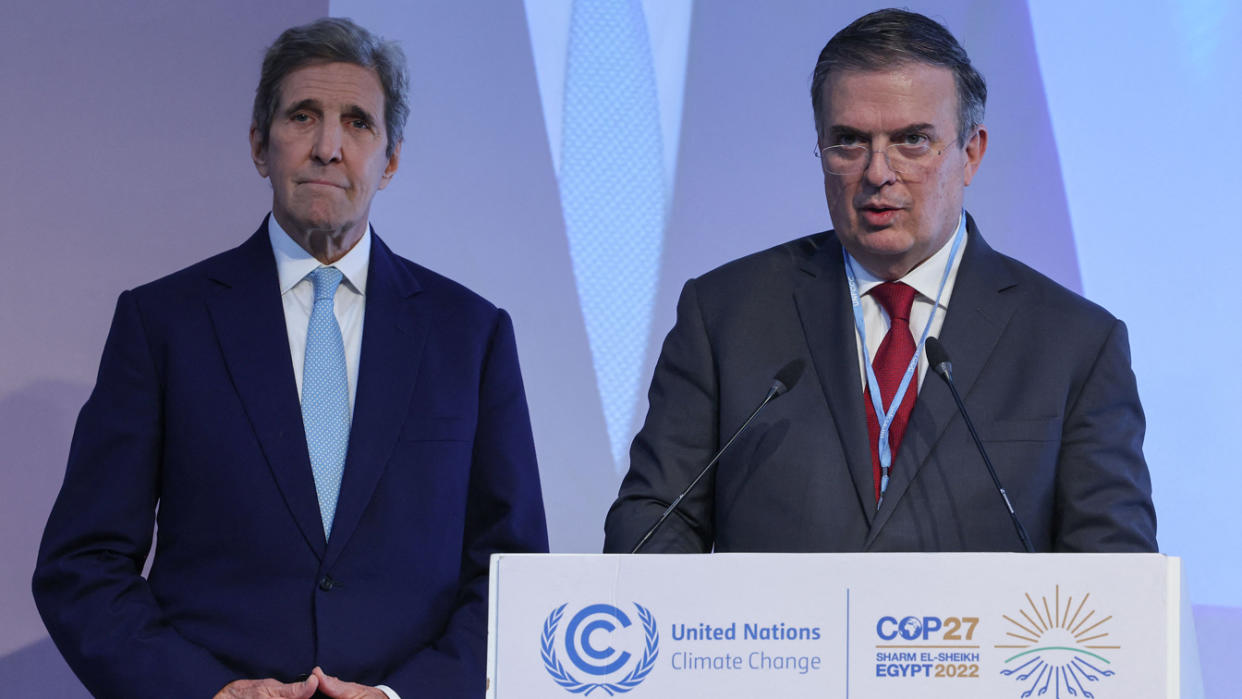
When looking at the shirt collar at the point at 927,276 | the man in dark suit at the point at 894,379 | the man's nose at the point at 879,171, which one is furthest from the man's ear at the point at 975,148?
the man's nose at the point at 879,171

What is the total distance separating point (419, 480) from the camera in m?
2.54

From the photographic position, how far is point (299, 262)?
2.65m

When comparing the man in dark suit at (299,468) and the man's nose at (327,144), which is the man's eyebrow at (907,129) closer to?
the man in dark suit at (299,468)

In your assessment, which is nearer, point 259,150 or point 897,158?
point 897,158

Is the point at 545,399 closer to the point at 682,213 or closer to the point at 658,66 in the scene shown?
the point at 682,213

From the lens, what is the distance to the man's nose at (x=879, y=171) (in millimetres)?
2377

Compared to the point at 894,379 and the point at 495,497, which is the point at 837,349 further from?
the point at 495,497

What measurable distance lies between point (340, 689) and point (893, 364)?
1.11 metres

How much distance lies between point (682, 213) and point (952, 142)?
1.17 m

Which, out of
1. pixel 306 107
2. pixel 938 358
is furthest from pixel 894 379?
pixel 306 107

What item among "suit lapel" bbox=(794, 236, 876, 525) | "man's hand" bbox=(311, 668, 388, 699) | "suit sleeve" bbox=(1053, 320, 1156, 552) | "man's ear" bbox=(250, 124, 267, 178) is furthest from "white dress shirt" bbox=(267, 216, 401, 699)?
"suit sleeve" bbox=(1053, 320, 1156, 552)

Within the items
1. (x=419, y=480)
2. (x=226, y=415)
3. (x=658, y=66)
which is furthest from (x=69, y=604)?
(x=658, y=66)

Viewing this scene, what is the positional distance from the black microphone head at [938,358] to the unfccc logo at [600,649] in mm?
698

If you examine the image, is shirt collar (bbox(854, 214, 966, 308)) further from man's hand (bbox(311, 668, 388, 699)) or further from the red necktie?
man's hand (bbox(311, 668, 388, 699))
